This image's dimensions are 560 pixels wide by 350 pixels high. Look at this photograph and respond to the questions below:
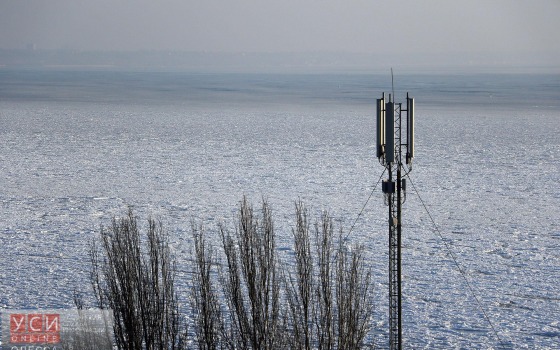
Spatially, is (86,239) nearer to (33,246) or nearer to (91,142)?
(33,246)

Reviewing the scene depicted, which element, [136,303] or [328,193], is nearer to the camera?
[136,303]

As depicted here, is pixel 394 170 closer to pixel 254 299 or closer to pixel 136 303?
pixel 254 299

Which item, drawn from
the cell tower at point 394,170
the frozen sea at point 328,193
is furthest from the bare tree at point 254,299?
the frozen sea at point 328,193

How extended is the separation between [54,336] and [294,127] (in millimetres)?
25332

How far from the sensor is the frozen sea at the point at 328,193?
11781 millimetres

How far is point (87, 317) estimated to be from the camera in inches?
398

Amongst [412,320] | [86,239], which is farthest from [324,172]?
[412,320]

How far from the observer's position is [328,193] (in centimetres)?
1975

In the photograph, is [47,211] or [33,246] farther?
[47,211]

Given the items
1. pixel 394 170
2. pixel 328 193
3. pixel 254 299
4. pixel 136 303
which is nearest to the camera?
pixel 254 299

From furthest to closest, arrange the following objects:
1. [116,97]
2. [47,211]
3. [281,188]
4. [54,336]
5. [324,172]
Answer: [116,97] → [324,172] → [281,188] → [47,211] → [54,336]

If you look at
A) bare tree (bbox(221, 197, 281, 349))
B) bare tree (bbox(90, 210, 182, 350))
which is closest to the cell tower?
bare tree (bbox(221, 197, 281, 349))

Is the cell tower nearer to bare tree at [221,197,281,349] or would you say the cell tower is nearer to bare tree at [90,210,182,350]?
bare tree at [221,197,281,349]

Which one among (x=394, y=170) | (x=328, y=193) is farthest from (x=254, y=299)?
(x=328, y=193)
